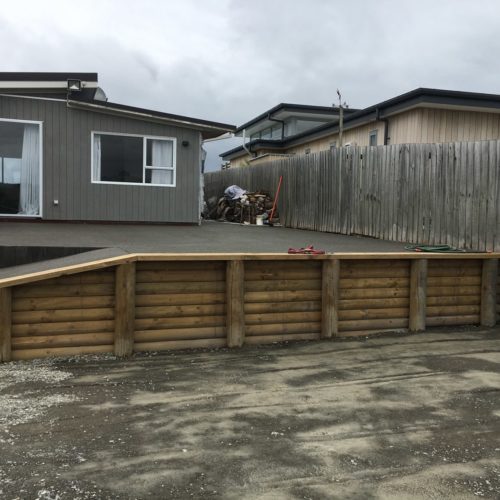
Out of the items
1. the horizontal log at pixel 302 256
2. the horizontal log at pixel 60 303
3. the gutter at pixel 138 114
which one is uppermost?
the gutter at pixel 138 114

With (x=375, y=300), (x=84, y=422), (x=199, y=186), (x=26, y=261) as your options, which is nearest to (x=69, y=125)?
(x=199, y=186)

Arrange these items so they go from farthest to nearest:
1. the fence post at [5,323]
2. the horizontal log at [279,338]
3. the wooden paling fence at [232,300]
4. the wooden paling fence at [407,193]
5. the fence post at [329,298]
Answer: the wooden paling fence at [407,193], the fence post at [329,298], the horizontal log at [279,338], the wooden paling fence at [232,300], the fence post at [5,323]

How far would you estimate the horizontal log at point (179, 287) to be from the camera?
5.54 metres

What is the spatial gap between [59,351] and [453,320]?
16.2 feet

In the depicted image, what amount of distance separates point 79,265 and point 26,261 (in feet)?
6.76

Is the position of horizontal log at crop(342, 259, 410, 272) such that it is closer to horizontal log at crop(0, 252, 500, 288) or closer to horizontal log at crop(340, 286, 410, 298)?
horizontal log at crop(0, 252, 500, 288)

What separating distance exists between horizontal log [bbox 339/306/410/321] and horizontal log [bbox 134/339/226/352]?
1.59 m

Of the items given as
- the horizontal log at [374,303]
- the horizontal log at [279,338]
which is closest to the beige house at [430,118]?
the horizontal log at [374,303]

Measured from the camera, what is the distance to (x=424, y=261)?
259 inches

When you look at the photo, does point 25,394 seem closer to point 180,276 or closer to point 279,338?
point 180,276

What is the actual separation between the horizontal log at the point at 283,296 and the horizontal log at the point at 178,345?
587mm

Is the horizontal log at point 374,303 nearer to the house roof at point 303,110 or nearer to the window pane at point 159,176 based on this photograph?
the window pane at point 159,176

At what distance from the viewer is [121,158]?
12.4m

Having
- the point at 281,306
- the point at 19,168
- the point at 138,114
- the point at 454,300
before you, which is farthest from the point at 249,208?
the point at 281,306
